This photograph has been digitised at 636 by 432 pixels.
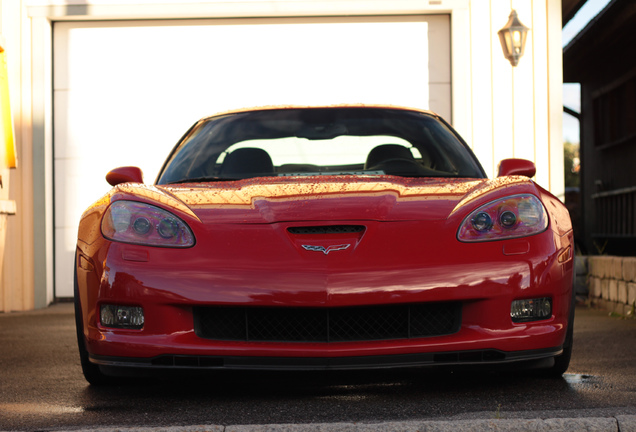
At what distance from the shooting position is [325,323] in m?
3.03

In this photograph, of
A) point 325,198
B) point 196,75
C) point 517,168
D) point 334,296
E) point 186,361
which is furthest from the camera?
point 196,75

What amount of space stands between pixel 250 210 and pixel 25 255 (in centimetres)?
528

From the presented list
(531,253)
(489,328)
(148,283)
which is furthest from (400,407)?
(148,283)

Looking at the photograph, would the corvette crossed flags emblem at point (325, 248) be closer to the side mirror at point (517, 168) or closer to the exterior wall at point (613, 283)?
the side mirror at point (517, 168)

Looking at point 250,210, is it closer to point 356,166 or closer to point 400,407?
point 400,407

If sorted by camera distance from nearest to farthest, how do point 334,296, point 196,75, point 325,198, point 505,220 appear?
point 334,296 < point 505,220 < point 325,198 < point 196,75

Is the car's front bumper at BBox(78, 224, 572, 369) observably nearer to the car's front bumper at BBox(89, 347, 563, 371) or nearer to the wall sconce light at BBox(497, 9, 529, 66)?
the car's front bumper at BBox(89, 347, 563, 371)

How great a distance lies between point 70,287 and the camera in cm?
795

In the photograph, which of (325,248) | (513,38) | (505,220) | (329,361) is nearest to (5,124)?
(513,38)

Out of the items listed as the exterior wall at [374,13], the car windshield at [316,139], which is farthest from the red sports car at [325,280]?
the exterior wall at [374,13]

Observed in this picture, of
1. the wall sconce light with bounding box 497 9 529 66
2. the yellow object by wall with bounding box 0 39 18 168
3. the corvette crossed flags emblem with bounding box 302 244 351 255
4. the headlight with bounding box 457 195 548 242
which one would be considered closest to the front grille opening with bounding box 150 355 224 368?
the corvette crossed flags emblem with bounding box 302 244 351 255

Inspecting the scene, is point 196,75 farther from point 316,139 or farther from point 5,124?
point 316,139

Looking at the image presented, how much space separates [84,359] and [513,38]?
18.2 ft

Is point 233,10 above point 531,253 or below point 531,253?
above
